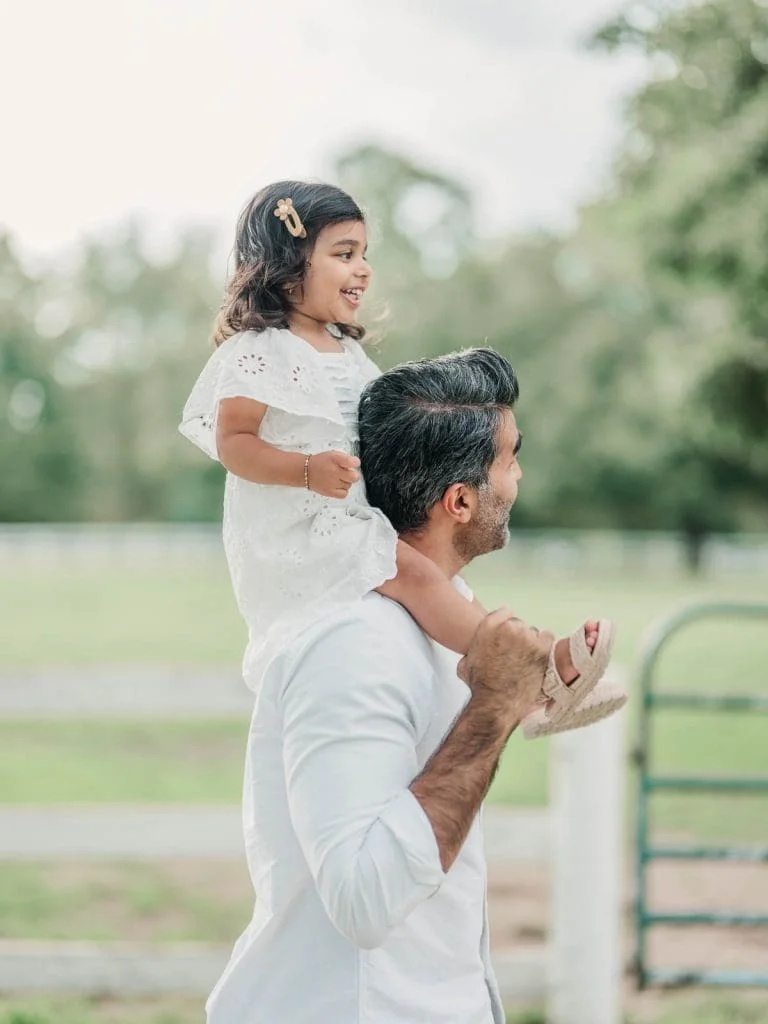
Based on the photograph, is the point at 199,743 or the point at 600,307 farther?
the point at 600,307

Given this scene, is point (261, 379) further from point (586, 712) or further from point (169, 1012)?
point (169, 1012)

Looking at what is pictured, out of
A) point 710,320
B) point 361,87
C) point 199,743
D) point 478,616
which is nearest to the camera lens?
point 478,616

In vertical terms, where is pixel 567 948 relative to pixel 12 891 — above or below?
above

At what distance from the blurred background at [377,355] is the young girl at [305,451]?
22cm

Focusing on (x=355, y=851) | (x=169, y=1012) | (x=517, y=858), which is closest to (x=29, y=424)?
(x=169, y=1012)

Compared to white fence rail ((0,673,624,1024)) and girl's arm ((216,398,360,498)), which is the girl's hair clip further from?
white fence rail ((0,673,624,1024))

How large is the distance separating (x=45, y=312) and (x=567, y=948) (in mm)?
43634

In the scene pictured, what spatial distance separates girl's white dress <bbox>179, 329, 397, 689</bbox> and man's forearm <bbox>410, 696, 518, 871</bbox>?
0.74 feet

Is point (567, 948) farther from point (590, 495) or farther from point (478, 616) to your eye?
point (590, 495)

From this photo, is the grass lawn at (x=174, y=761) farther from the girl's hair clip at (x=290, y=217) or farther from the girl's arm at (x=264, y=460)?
the girl's hair clip at (x=290, y=217)

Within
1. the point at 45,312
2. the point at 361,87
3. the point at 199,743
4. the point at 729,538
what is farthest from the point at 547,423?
the point at 199,743

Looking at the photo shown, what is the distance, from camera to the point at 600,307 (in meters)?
Answer: 40.8

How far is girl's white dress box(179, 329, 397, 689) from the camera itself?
72.2 inches

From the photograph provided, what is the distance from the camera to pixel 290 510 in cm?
195
